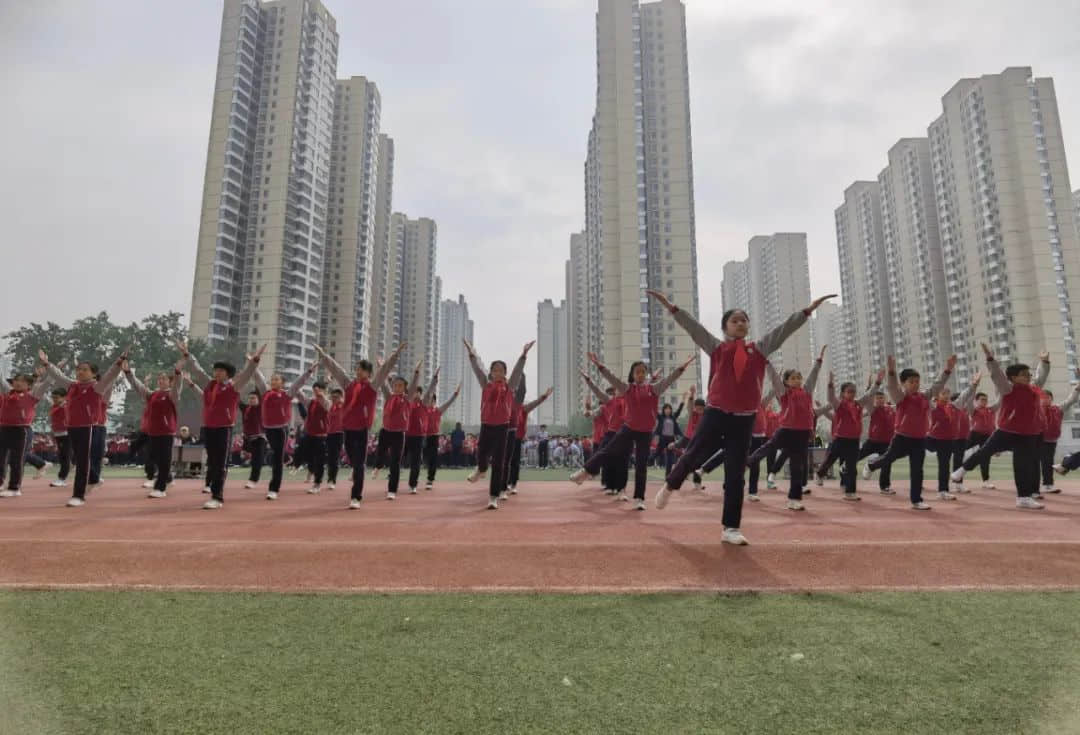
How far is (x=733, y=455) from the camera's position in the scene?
6.00 meters

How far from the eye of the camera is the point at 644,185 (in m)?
80.5

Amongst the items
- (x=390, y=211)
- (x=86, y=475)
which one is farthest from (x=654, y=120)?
(x=86, y=475)

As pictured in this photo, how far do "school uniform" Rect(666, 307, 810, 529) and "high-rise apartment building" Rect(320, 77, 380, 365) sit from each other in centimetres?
8931

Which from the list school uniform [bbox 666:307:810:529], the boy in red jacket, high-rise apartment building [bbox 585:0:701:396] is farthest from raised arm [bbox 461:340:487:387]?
high-rise apartment building [bbox 585:0:701:396]

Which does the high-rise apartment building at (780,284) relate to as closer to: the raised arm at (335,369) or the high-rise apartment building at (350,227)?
the high-rise apartment building at (350,227)

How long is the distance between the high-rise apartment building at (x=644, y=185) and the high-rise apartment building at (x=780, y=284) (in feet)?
124

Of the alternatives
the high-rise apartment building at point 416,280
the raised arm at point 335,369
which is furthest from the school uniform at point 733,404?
the high-rise apartment building at point 416,280

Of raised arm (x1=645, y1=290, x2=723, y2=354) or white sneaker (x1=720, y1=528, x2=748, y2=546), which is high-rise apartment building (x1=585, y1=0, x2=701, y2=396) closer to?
raised arm (x1=645, y1=290, x2=723, y2=354)

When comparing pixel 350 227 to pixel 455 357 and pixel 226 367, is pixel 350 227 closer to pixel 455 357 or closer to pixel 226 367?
pixel 455 357

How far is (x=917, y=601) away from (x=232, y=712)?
13.4 feet

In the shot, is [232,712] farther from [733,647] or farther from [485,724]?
[733,647]

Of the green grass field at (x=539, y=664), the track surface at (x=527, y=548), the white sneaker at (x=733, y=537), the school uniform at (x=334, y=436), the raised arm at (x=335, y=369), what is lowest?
the green grass field at (x=539, y=664)

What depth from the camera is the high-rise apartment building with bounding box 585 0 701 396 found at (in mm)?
76375

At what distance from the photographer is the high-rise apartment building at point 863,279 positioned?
341 feet
